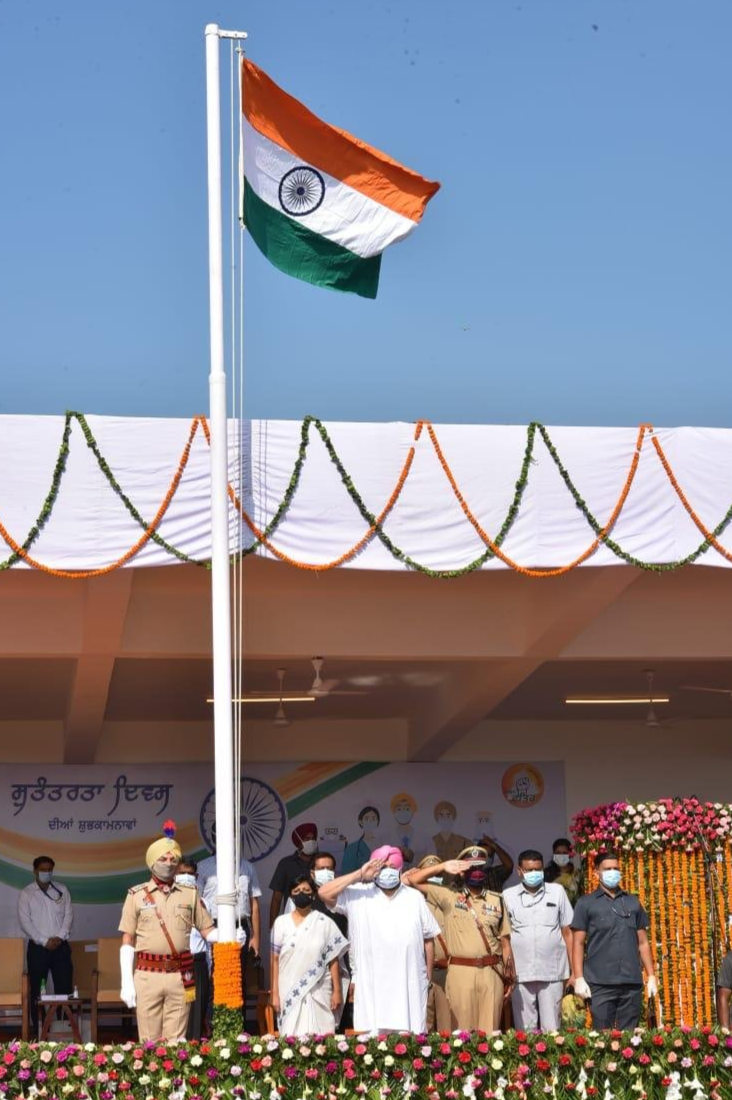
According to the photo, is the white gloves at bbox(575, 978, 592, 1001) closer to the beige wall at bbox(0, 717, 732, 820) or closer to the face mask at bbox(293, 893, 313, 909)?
the face mask at bbox(293, 893, 313, 909)

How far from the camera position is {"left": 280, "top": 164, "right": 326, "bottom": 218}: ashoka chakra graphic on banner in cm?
888

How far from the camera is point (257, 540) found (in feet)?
31.2

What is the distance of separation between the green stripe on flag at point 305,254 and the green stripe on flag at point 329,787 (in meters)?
10.1

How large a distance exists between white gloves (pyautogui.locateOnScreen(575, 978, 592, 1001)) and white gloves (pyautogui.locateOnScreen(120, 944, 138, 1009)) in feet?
9.42

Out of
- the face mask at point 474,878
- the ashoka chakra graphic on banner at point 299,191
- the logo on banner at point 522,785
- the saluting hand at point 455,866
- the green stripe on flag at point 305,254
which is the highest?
the ashoka chakra graphic on banner at point 299,191

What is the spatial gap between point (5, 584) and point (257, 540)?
2.54 metres

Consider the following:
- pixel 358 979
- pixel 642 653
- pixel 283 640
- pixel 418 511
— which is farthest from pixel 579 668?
pixel 358 979

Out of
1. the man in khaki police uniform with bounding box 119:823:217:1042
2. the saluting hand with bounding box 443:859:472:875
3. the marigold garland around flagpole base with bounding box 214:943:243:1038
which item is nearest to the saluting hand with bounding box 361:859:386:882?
the saluting hand with bounding box 443:859:472:875

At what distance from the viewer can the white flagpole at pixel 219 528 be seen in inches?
311

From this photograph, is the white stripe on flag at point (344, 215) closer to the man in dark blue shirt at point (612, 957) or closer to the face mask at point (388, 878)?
the face mask at point (388, 878)

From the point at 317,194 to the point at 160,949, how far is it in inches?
189

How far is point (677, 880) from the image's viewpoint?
10.9 m

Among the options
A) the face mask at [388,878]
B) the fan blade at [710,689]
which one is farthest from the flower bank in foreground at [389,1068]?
the fan blade at [710,689]

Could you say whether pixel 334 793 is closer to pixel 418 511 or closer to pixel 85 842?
pixel 85 842
